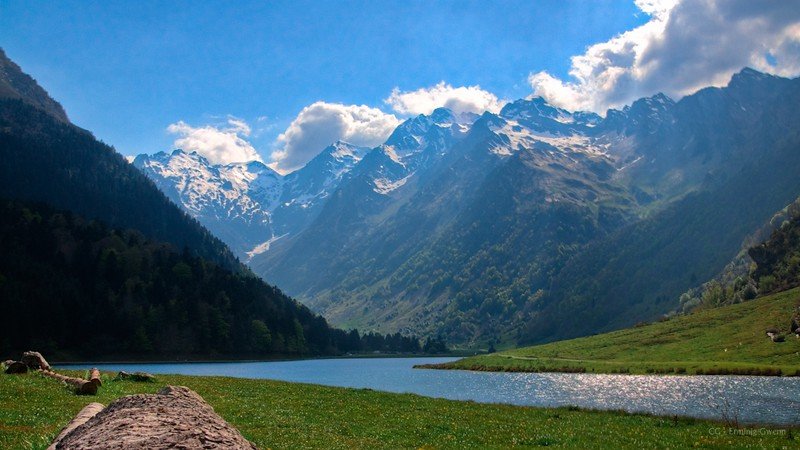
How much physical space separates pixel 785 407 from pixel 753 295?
506ft

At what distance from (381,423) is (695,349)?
111413mm

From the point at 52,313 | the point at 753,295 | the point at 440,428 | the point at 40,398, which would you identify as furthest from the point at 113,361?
the point at 753,295

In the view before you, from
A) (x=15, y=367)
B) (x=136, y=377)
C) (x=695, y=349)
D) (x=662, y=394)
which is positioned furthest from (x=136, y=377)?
(x=695, y=349)

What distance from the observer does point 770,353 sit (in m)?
108

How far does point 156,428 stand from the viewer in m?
13.1

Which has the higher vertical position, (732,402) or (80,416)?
(80,416)

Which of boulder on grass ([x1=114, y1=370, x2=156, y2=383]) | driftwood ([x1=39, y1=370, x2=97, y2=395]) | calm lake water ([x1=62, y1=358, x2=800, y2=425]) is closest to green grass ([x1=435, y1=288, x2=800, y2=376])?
calm lake water ([x1=62, y1=358, x2=800, y2=425])

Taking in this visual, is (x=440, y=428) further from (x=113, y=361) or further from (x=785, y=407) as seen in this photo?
(x=113, y=361)

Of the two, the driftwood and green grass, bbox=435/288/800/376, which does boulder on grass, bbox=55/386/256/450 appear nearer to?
the driftwood

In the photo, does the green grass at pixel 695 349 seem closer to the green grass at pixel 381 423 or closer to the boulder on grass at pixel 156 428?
the green grass at pixel 381 423

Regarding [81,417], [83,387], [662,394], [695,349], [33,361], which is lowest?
[662,394]

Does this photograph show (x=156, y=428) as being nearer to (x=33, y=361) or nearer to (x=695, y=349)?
(x=33, y=361)

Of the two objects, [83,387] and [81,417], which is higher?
[81,417]

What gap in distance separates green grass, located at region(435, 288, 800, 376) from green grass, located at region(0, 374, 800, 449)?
235 feet
